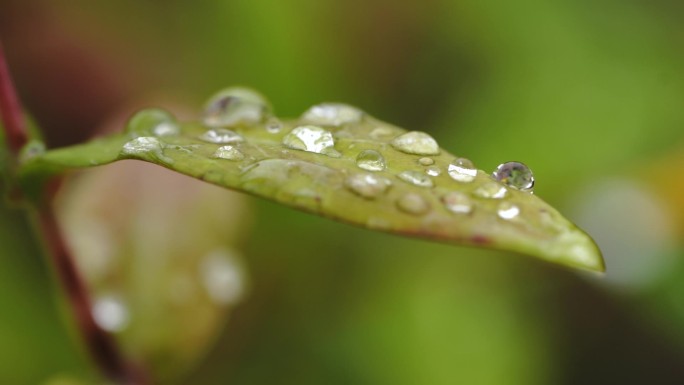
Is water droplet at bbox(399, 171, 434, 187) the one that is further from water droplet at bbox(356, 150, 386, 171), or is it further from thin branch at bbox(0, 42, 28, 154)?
thin branch at bbox(0, 42, 28, 154)

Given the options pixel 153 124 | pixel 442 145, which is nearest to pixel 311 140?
pixel 153 124

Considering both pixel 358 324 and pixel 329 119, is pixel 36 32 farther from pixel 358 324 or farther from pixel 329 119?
pixel 329 119

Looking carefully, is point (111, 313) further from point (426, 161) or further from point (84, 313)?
point (426, 161)

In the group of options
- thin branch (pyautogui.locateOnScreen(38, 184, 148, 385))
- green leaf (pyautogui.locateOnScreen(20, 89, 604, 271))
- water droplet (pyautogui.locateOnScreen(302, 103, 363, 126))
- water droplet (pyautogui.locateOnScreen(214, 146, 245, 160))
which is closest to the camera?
green leaf (pyautogui.locateOnScreen(20, 89, 604, 271))

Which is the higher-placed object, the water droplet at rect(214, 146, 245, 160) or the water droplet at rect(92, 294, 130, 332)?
the water droplet at rect(214, 146, 245, 160)

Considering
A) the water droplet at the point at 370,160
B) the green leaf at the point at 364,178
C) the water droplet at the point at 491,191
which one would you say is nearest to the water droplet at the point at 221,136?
the green leaf at the point at 364,178

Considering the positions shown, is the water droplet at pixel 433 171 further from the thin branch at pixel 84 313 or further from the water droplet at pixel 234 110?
the thin branch at pixel 84 313

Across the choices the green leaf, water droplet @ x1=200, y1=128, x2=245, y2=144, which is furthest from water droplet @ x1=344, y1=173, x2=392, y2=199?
water droplet @ x1=200, y1=128, x2=245, y2=144
